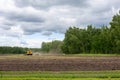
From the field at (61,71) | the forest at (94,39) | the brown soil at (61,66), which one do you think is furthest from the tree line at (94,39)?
the field at (61,71)

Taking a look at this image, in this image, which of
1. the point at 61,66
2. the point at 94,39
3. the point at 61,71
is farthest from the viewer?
the point at 94,39

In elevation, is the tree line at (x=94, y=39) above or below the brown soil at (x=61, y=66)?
above

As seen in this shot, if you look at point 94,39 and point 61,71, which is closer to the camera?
point 61,71

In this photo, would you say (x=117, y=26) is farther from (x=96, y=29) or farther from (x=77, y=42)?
(x=77, y=42)

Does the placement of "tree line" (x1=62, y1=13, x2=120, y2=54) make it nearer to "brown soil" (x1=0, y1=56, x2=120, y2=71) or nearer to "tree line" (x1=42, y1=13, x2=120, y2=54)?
"tree line" (x1=42, y1=13, x2=120, y2=54)

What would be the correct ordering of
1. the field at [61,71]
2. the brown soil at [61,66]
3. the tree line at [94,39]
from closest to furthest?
1. the field at [61,71]
2. the brown soil at [61,66]
3. the tree line at [94,39]

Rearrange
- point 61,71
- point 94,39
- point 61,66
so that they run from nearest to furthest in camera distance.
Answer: point 61,71, point 61,66, point 94,39

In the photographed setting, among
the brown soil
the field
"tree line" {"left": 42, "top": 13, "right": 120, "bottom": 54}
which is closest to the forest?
"tree line" {"left": 42, "top": 13, "right": 120, "bottom": 54}

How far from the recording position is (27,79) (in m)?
22.5

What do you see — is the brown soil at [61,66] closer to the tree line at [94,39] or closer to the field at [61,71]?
the field at [61,71]

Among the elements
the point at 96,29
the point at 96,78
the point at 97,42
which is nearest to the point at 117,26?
the point at 97,42

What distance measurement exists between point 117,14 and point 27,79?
261 feet

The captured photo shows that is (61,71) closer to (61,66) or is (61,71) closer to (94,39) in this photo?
(61,66)

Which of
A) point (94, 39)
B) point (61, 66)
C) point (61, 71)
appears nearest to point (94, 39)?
point (94, 39)
